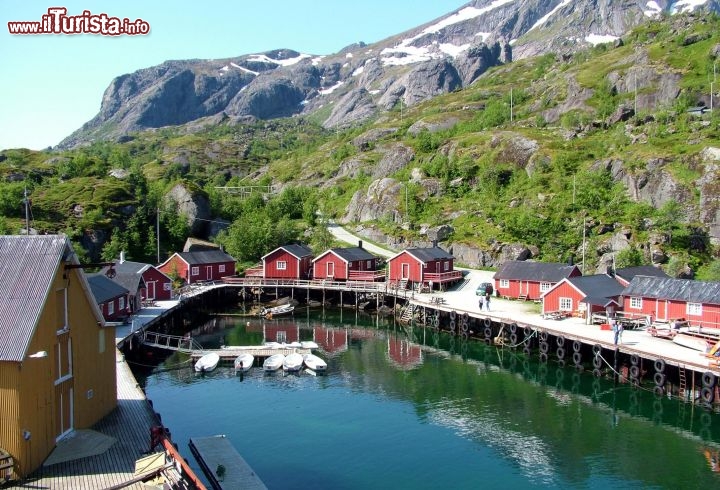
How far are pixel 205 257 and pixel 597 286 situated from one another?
141 ft

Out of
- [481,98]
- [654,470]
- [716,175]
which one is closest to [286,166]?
[481,98]

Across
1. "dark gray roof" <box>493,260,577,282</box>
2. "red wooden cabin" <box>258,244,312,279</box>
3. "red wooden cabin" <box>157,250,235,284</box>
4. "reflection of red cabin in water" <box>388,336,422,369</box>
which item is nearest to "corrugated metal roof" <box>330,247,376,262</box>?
"red wooden cabin" <box>258,244,312,279</box>

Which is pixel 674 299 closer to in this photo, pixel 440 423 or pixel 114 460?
pixel 440 423

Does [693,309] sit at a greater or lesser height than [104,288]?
lesser

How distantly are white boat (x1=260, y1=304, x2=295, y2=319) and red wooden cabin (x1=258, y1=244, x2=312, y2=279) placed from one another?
788cm

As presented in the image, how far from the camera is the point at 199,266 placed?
69812 mm

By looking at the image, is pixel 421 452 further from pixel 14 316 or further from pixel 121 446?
pixel 14 316

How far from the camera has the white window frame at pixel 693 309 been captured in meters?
42.6

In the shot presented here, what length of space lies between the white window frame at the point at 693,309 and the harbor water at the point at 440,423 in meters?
8.78

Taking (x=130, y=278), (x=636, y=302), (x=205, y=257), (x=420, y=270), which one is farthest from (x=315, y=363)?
(x=205, y=257)

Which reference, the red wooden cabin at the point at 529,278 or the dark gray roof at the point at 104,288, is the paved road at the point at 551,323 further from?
the dark gray roof at the point at 104,288

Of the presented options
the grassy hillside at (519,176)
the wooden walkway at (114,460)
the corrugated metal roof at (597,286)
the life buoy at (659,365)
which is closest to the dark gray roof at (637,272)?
the corrugated metal roof at (597,286)

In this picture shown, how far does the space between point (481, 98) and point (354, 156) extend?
45283 millimetres

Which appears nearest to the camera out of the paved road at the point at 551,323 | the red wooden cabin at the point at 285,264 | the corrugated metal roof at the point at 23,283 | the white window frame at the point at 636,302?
the corrugated metal roof at the point at 23,283
